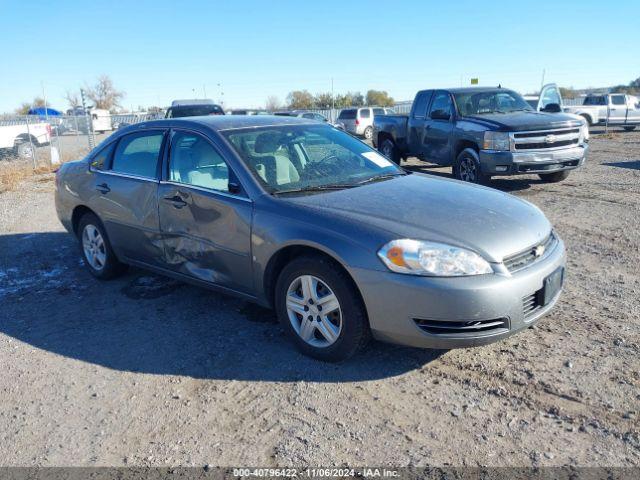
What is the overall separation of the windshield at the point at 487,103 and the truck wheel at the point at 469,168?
2.82 ft

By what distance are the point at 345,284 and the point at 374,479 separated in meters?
1.18

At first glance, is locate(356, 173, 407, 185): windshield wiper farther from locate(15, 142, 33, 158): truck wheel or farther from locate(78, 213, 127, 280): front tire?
locate(15, 142, 33, 158): truck wheel

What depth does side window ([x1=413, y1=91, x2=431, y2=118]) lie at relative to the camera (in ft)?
37.1

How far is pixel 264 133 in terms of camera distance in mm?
4535

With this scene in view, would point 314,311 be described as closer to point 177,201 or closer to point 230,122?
point 177,201

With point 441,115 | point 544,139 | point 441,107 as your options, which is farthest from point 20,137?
point 544,139

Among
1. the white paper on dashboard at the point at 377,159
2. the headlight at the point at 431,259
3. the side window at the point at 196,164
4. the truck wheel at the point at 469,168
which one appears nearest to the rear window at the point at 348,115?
the truck wheel at the point at 469,168

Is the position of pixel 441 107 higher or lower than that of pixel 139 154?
higher

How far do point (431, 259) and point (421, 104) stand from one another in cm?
883

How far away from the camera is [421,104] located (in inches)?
450

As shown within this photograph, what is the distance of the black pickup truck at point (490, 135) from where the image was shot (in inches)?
363

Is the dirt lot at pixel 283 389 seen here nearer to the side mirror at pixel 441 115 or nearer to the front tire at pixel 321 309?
the front tire at pixel 321 309

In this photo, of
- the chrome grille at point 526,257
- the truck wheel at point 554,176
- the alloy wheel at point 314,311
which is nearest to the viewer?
the chrome grille at point 526,257

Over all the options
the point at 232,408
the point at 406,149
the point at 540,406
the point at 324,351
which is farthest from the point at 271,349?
the point at 406,149
